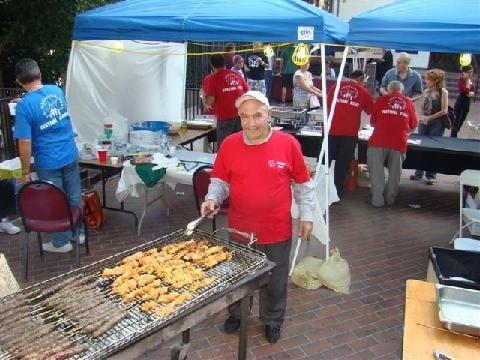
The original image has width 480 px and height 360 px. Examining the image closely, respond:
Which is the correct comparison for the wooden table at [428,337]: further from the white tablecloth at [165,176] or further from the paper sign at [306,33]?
the white tablecloth at [165,176]

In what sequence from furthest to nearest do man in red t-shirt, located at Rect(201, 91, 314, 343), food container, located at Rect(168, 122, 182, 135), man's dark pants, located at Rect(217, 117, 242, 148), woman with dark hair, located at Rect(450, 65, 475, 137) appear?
woman with dark hair, located at Rect(450, 65, 475, 137) < man's dark pants, located at Rect(217, 117, 242, 148) < food container, located at Rect(168, 122, 182, 135) < man in red t-shirt, located at Rect(201, 91, 314, 343)

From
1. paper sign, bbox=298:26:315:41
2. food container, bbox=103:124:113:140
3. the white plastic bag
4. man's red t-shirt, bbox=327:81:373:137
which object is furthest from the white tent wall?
the white plastic bag

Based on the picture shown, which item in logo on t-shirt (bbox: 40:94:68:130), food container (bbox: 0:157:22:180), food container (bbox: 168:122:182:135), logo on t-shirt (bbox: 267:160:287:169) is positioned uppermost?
logo on t-shirt (bbox: 40:94:68:130)

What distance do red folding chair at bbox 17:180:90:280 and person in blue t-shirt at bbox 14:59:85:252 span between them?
44 cm

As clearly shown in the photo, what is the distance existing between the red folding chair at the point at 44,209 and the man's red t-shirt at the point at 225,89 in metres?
3.49

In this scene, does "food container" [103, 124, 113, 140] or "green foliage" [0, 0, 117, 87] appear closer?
"food container" [103, 124, 113, 140]

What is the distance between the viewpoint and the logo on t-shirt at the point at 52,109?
464cm

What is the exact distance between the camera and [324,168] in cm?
508

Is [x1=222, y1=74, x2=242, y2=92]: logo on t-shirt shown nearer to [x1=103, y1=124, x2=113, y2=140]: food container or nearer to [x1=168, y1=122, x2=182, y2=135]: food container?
[x1=168, y1=122, x2=182, y2=135]: food container

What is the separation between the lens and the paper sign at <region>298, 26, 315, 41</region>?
4.72 m

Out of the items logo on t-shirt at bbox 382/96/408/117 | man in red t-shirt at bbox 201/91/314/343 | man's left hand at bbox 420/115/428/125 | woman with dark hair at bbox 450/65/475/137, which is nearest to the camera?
man in red t-shirt at bbox 201/91/314/343

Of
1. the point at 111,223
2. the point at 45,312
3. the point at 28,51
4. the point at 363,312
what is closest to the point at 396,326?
the point at 363,312

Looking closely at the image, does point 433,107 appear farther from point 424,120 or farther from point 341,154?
point 341,154

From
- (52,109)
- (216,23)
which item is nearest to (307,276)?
(216,23)
